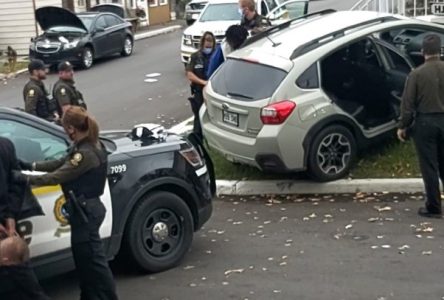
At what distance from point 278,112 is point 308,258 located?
90.8 inches

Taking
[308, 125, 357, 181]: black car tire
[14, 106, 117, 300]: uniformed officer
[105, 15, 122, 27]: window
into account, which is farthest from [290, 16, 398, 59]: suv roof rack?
[105, 15, 122, 27]: window

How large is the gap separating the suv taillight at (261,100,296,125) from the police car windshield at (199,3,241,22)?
1262 cm

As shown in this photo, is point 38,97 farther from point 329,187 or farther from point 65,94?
point 329,187

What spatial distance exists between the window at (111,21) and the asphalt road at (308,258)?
18073 mm

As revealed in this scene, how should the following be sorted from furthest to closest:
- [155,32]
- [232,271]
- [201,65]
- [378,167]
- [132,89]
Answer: [155,32] → [132,89] → [201,65] → [378,167] → [232,271]

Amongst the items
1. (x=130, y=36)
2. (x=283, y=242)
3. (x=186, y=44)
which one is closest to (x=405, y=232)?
(x=283, y=242)

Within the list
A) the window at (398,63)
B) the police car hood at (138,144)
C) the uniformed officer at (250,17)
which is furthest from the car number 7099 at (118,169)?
the uniformed officer at (250,17)

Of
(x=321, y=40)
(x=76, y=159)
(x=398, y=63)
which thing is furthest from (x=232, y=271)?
(x=398, y=63)

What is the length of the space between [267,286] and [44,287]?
188 centimetres

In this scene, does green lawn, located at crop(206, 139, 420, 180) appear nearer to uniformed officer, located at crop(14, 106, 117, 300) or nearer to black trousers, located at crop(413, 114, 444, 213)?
black trousers, located at crop(413, 114, 444, 213)

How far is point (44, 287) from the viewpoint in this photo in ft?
23.2

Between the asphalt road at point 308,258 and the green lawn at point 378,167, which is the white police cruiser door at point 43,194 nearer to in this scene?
the asphalt road at point 308,258

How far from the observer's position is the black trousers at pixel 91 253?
234 inches

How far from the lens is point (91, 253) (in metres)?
5.98
